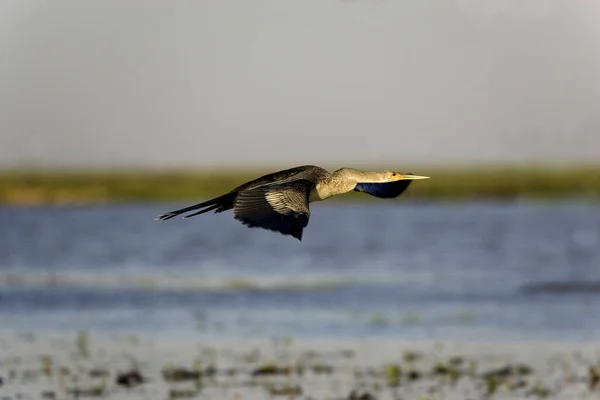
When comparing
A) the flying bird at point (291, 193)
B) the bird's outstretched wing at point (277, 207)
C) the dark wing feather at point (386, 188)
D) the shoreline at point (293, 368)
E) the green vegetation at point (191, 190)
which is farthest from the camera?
the green vegetation at point (191, 190)

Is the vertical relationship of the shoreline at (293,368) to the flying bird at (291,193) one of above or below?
below

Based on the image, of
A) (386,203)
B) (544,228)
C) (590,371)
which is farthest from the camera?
(386,203)

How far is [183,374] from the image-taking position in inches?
572

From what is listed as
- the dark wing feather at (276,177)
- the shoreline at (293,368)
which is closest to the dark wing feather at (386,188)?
the dark wing feather at (276,177)

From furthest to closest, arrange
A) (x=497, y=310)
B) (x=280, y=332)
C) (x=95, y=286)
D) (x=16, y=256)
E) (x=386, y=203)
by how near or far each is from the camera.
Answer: (x=386, y=203) → (x=16, y=256) → (x=95, y=286) → (x=497, y=310) → (x=280, y=332)

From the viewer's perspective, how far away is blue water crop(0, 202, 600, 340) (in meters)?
19.6

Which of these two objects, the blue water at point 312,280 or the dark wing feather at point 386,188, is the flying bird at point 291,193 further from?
the blue water at point 312,280

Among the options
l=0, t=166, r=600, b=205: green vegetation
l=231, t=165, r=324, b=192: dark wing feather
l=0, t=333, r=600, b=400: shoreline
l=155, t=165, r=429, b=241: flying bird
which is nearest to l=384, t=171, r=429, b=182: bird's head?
l=155, t=165, r=429, b=241: flying bird

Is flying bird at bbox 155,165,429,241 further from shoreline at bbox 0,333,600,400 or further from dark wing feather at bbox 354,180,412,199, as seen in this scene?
shoreline at bbox 0,333,600,400

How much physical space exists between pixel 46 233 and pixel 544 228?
18311mm

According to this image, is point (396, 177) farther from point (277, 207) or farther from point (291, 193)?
point (277, 207)

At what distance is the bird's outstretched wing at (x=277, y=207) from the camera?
332 inches

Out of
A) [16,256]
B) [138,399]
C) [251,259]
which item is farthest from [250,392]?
[16,256]

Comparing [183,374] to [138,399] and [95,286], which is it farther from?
[95,286]
